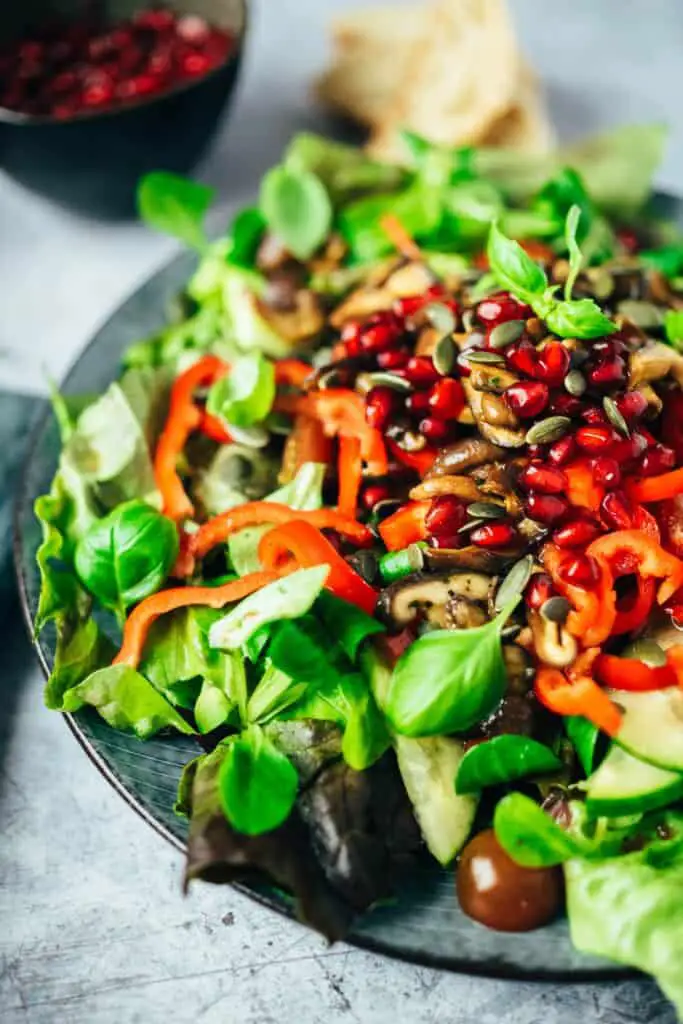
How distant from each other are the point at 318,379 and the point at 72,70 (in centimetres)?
188

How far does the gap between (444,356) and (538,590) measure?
0.63 metres

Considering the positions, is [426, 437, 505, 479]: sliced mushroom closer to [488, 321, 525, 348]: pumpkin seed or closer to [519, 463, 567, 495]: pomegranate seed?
[519, 463, 567, 495]: pomegranate seed

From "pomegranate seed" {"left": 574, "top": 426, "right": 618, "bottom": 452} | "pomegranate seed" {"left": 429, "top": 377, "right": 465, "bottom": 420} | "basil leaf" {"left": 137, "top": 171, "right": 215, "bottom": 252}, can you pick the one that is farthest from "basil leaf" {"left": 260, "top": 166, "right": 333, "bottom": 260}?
"pomegranate seed" {"left": 574, "top": 426, "right": 618, "bottom": 452}

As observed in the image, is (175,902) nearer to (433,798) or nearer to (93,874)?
(93,874)

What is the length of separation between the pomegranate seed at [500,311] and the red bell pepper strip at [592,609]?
0.64 meters

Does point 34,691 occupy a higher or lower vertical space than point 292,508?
lower

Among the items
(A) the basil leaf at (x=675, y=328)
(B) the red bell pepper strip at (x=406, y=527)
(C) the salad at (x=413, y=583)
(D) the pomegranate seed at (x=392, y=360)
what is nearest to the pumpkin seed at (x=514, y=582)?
(C) the salad at (x=413, y=583)

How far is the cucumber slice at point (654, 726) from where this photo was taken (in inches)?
79.9

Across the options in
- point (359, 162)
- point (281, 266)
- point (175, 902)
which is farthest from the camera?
point (359, 162)

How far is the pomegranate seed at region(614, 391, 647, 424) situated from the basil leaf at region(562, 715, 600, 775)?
2.21ft

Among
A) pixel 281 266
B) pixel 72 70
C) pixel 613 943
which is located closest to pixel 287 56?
pixel 72 70

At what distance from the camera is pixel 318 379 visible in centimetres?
271

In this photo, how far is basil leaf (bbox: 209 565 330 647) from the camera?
212cm

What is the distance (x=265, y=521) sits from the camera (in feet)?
8.24
